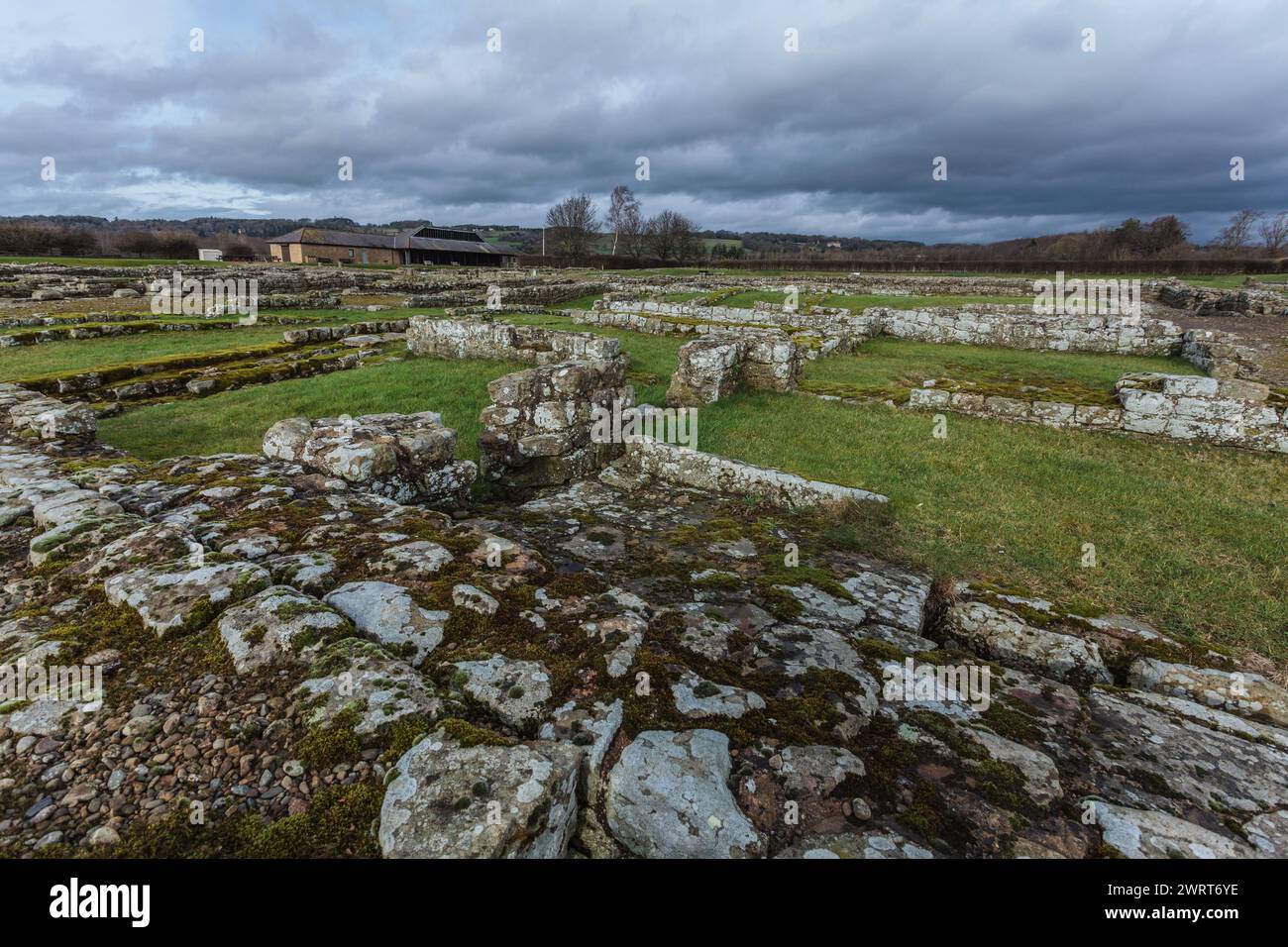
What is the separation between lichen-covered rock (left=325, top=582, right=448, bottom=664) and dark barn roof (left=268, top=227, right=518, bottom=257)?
256 ft

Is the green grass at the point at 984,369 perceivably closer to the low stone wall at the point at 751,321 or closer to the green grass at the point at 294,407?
the low stone wall at the point at 751,321

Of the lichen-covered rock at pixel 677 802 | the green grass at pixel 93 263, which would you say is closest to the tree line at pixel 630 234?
the green grass at pixel 93 263

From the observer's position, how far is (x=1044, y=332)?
18703mm

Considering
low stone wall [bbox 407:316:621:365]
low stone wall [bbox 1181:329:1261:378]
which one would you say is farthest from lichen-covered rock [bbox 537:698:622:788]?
low stone wall [bbox 1181:329:1261:378]

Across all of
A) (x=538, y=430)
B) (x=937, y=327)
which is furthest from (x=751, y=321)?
(x=538, y=430)

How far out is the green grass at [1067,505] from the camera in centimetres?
526

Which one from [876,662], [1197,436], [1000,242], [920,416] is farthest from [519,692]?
[1000,242]

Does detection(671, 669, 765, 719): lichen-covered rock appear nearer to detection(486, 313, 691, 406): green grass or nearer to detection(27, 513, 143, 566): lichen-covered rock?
detection(27, 513, 143, 566): lichen-covered rock

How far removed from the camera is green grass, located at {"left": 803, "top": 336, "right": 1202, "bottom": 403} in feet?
38.4

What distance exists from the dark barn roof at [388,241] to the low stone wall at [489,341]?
6514cm
